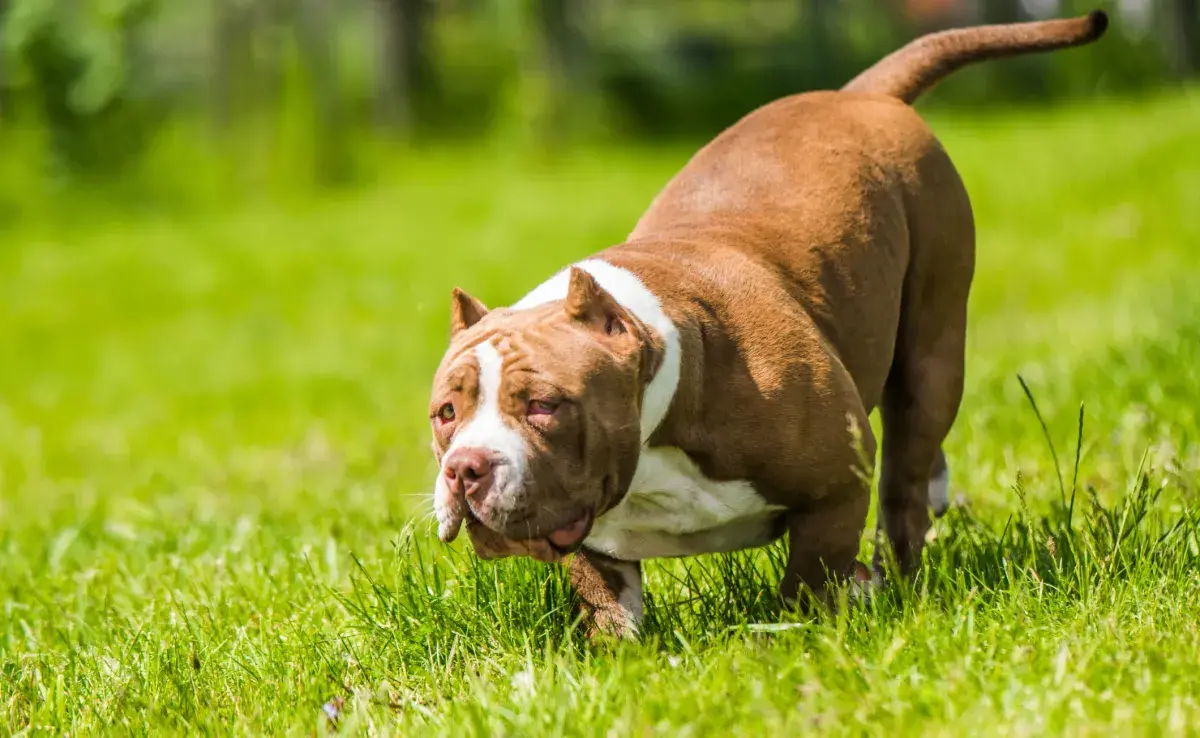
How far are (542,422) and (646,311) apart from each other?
0.44m

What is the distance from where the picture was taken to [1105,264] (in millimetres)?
10359

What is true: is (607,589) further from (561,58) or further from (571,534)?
(561,58)

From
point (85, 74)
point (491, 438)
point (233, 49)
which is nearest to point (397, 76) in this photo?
point (233, 49)

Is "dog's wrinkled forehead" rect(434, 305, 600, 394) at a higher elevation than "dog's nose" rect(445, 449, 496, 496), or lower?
higher

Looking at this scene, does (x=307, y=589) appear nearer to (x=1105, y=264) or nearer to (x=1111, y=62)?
(x=1105, y=264)

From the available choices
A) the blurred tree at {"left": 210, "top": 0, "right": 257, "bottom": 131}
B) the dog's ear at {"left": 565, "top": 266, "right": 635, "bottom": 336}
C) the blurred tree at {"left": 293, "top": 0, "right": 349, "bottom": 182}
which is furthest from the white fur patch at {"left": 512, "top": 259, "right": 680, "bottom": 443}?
the blurred tree at {"left": 210, "top": 0, "right": 257, "bottom": 131}

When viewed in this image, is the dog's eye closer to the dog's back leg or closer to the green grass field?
the green grass field

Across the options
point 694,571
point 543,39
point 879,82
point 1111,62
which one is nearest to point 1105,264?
point 879,82

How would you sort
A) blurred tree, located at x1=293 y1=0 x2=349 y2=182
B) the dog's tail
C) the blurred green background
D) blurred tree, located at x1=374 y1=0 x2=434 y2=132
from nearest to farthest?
1. the dog's tail
2. the blurred green background
3. blurred tree, located at x1=293 y1=0 x2=349 y2=182
4. blurred tree, located at x1=374 y1=0 x2=434 y2=132

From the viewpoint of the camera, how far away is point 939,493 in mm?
4434

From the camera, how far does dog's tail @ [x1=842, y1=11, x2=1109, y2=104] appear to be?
14.0 ft

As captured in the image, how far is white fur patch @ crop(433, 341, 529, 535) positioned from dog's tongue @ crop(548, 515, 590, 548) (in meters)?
0.17

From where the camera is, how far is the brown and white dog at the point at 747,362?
293 centimetres

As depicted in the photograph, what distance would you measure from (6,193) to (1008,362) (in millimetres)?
13676
